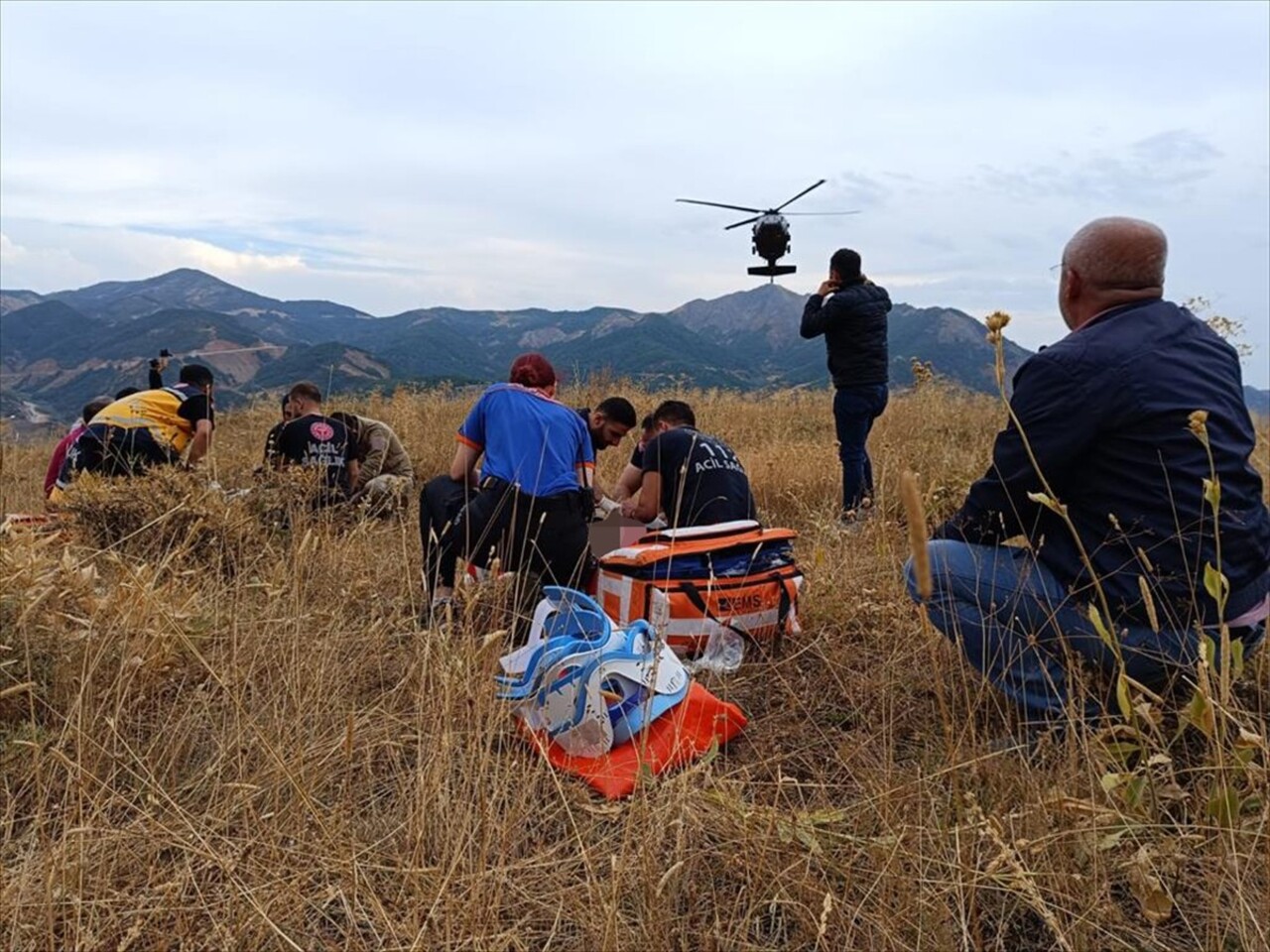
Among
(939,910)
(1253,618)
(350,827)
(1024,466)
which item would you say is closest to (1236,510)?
(1253,618)

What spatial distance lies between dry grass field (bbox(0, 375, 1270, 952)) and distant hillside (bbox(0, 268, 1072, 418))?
160 ft

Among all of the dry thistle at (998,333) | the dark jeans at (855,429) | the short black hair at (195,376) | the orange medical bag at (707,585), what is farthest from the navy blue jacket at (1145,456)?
the short black hair at (195,376)

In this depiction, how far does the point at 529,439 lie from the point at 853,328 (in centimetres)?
273

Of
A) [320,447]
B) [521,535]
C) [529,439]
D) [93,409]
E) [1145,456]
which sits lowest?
[521,535]

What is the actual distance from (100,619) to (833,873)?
6.39ft

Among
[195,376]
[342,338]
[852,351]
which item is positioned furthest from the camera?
[342,338]

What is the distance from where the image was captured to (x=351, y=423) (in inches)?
231

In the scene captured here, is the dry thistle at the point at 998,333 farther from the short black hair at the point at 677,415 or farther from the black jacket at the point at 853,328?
the black jacket at the point at 853,328

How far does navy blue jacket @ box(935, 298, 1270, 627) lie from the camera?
1844mm

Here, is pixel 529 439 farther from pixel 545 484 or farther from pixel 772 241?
pixel 772 241

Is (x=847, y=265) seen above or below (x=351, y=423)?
above

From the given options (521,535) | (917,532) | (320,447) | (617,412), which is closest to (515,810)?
(917,532)

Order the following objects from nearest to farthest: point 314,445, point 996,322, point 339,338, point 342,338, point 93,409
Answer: point 996,322
point 314,445
point 93,409
point 339,338
point 342,338

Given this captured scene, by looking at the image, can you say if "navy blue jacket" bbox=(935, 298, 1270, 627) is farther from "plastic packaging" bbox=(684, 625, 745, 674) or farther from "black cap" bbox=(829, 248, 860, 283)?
"black cap" bbox=(829, 248, 860, 283)
